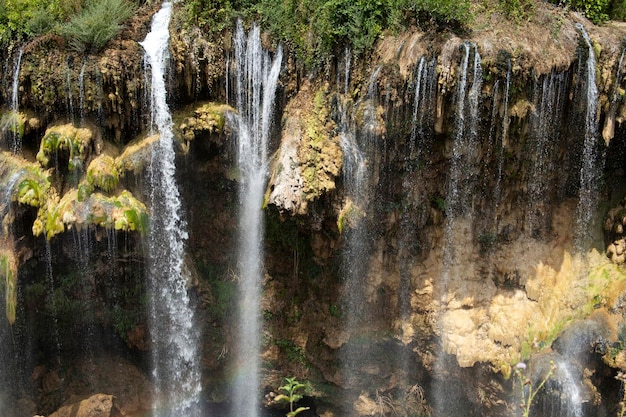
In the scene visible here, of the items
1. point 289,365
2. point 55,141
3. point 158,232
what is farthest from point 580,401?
point 55,141

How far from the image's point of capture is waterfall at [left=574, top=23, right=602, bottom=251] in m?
10.9

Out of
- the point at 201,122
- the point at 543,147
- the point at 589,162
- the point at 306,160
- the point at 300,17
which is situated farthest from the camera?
the point at 300,17

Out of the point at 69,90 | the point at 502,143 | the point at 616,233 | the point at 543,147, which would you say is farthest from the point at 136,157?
the point at 616,233

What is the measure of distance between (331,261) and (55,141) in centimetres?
621

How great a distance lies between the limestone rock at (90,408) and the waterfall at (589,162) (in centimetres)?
1091

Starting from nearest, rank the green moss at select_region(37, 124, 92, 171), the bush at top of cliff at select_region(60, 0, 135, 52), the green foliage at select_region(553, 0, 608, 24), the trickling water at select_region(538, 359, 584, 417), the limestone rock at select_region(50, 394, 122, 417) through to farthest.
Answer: the trickling water at select_region(538, 359, 584, 417), the green moss at select_region(37, 124, 92, 171), the bush at top of cliff at select_region(60, 0, 135, 52), the green foliage at select_region(553, 0, 608, 24), the limestone rock at select_region(50, 394, 122, 417)

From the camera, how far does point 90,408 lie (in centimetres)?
1305

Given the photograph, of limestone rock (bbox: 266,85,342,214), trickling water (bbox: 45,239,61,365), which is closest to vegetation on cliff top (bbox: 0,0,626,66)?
limestone rock (bbox: 266,85,342,214)

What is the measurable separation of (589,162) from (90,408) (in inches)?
474

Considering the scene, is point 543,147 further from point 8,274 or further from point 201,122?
point 8,274

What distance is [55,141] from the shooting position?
38.1 feet

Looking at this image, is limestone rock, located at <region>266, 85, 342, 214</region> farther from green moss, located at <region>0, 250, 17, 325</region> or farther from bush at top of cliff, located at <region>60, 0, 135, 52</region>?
green moss, located at <region>0, 250, 17, 325</region>

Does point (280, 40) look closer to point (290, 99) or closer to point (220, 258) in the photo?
point (290, 99)

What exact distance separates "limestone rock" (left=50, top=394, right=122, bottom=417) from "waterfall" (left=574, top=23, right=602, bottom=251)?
10915 millimetres
